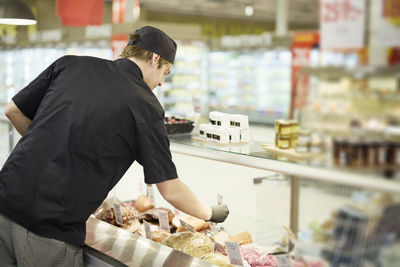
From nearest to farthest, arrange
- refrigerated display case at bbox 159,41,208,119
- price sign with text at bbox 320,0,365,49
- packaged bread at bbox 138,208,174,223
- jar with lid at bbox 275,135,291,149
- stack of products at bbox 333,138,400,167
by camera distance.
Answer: stack of products at bbox 333,138,400,167, price sign with text at bbox 320,0,365,49, jar with lid at bbox 275,135,291,149, packaged bread at bbox 138,208,174,223, refrigerated display case at bbox 159,41,208,119

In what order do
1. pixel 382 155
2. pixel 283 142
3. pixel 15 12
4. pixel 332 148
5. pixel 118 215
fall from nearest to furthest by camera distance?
pixel 382 155 → pixel 332 148 → pixel 283 142 → pixel 118 215 → pixel 15 12

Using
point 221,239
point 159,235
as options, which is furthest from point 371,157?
point 159,235

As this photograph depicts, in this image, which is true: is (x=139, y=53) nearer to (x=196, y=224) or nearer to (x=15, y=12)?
(x=196, y=224)

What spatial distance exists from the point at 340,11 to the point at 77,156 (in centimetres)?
120

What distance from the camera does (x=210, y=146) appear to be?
236 centimetres

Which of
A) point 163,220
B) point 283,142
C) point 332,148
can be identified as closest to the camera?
point 332,148

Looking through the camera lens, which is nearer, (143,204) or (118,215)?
(118,215)

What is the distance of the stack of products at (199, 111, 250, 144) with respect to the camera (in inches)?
94.7

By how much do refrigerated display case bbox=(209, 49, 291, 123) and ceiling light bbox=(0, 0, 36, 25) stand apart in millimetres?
6218

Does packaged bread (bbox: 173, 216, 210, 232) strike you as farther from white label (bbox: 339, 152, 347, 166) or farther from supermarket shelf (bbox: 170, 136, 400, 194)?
white label (bbox: 339, 152, 347, 166)

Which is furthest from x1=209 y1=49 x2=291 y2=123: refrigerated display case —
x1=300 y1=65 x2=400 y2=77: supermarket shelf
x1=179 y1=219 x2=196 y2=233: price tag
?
Answer: x1=300 y1=65 x2=400 y2=77: supermarket shelf

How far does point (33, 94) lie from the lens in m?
2.24

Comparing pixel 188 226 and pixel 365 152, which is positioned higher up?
pixel 365 152

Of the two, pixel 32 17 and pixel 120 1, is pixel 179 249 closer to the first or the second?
pixel 32 17
